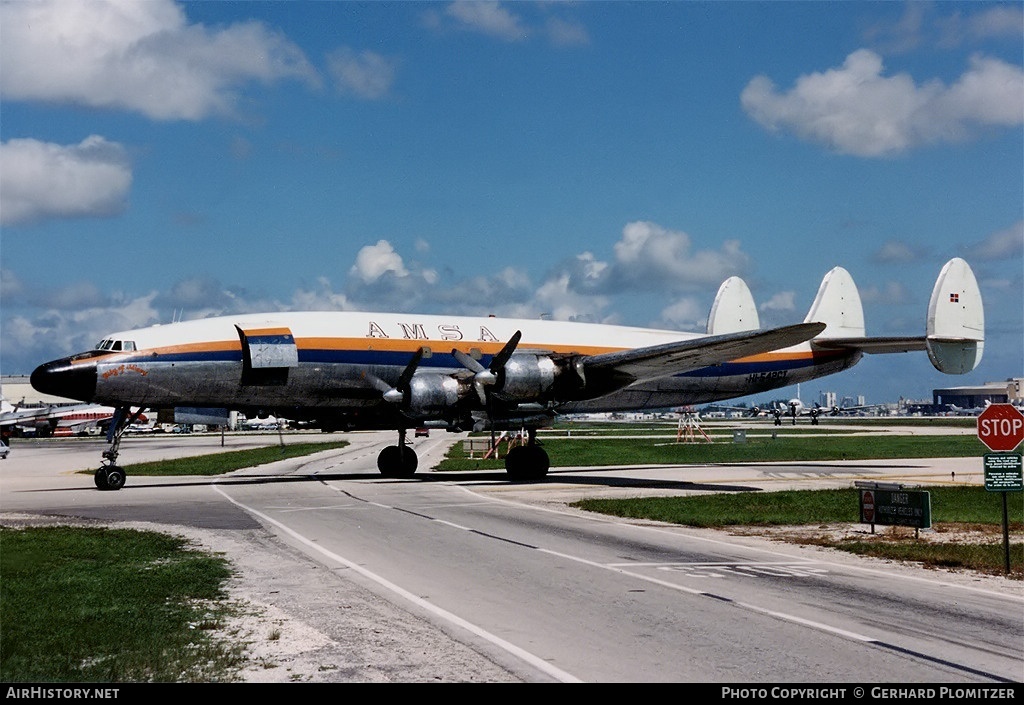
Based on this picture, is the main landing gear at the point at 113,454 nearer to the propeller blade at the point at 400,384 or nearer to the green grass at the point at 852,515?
the propeller blade at the point at 400,384

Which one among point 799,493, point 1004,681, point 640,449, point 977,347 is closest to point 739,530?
point 799,493

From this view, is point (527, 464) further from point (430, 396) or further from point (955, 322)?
point (955, 322)

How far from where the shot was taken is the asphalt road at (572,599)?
8883 mm

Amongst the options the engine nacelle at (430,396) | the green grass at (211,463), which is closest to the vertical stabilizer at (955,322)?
the engine nacelle at (430,396)

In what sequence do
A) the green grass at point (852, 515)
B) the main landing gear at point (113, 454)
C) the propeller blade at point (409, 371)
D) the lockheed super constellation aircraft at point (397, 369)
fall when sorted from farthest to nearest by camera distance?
the propeller blade at point (409, 371) < the main landing gear at point (113, 454) < the lockheed super constellation aircraft at point (397, 369) < the green grass at point (852, 515)

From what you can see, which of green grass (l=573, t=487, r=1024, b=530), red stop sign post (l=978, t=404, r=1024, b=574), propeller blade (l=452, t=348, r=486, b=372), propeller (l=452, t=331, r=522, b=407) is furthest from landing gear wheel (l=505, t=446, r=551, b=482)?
red stop sign post (l=978, t=404, r=1024, b=574)

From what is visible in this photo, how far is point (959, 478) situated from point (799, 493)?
32.2 ft

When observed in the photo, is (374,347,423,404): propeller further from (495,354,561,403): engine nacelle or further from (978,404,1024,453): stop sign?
(978,404,1024,453): stop sign

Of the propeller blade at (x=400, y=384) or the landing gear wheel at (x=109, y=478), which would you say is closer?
the landing gear wheel at (x=109, y=478)

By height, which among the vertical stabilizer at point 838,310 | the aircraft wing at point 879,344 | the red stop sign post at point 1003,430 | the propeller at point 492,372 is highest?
the vertical stabilizer at point 838,310

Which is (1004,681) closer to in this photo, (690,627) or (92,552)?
(690,627)

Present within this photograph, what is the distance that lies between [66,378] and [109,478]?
12.6ft

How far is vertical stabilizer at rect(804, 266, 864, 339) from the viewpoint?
41344 mm

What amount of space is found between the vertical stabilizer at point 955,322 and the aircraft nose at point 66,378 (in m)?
30.5
